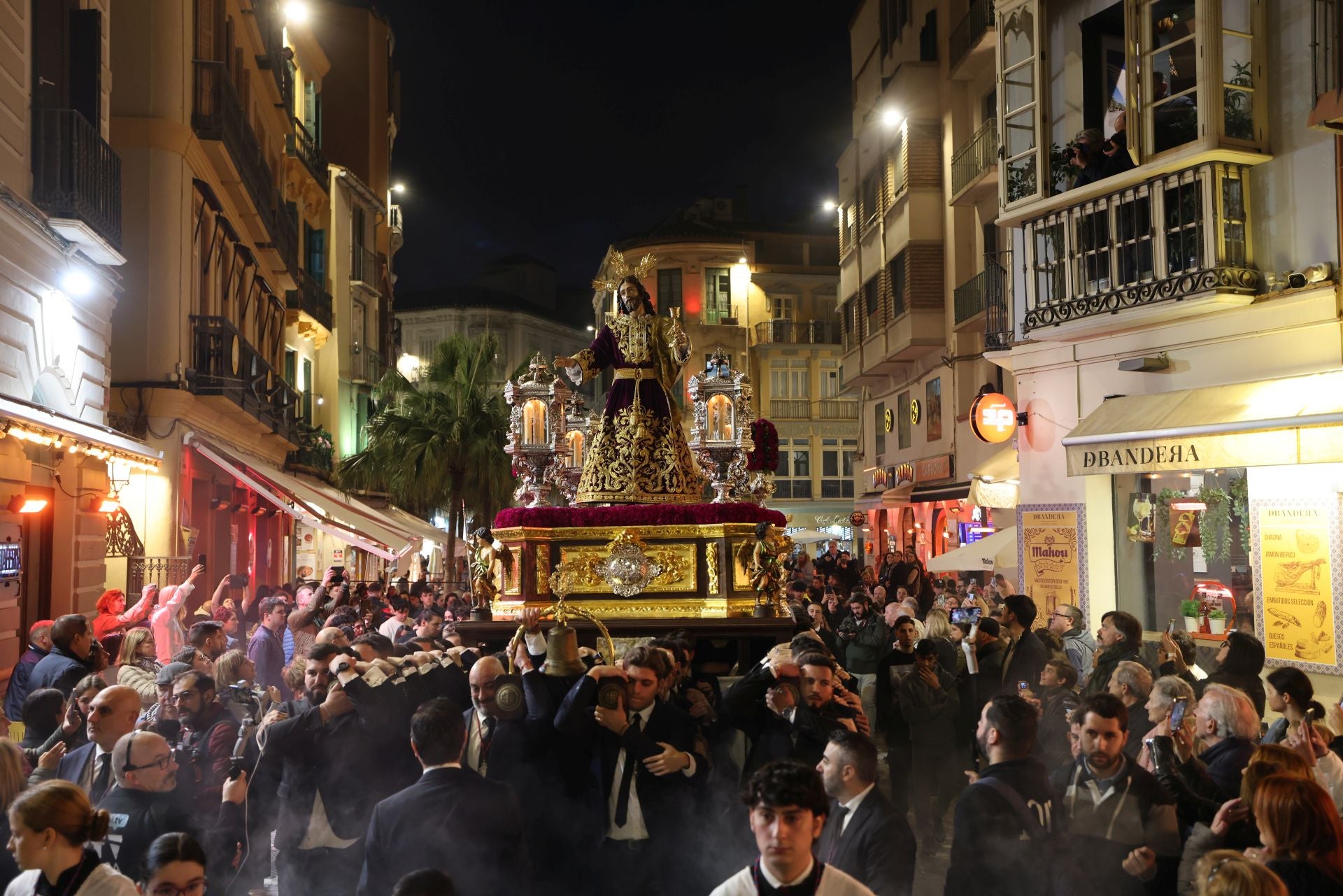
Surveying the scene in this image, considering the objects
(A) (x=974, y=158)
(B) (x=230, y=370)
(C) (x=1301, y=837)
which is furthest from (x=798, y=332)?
(C) (x=1301, y=837)

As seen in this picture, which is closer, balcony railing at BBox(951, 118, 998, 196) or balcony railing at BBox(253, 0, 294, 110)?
balcony railing at BBox(951, 118, 998, 196)

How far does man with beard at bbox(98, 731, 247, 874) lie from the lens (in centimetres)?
496

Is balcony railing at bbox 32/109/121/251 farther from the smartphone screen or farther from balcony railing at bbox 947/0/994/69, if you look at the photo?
balcony railing at bbox 947/0/994/69

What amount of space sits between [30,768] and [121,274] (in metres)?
12.2

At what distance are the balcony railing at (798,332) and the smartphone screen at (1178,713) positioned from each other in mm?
48998

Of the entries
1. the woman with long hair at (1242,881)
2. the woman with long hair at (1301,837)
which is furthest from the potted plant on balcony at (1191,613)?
the woman with long hair at (1242,881)

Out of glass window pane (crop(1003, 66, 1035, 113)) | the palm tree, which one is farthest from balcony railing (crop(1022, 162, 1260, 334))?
the palm tree

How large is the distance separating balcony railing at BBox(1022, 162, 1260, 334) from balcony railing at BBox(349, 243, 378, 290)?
81.3 ft

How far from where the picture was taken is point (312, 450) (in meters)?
29.0

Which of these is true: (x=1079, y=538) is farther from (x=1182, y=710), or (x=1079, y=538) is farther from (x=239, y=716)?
(x=239, y=716)

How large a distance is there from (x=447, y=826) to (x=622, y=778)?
1338 mm

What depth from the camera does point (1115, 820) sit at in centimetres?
A: 500

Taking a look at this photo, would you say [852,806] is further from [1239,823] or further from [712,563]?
[712,563]

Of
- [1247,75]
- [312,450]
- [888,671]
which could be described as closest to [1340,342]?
[1247,75]
